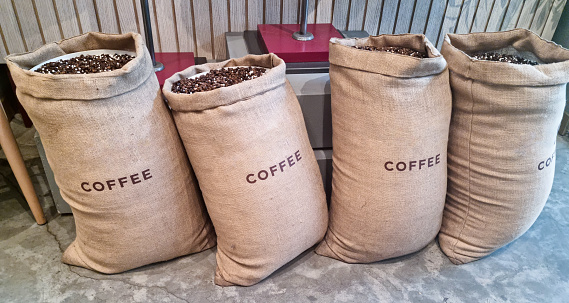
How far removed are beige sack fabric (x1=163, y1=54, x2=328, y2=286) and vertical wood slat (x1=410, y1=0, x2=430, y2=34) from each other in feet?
3.44

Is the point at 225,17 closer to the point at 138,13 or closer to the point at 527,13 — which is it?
the point at 138,13

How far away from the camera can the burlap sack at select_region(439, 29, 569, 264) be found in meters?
1.22

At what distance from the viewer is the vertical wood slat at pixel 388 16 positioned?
2.00 meters

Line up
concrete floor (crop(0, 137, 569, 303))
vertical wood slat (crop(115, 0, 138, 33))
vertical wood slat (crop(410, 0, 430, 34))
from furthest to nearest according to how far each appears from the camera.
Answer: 1. vertical wood slat (crop(410, 0, 430, 34))
2. vertical wood slat (crop(115, 0, 138, 33))
3. concrete floor (crop(0, 137, 569, 303))

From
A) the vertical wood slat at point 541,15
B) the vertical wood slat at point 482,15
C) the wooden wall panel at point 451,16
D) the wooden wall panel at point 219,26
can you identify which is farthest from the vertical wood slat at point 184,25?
the vertical wood slat at point 541,15

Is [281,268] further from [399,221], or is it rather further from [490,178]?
[490,178]

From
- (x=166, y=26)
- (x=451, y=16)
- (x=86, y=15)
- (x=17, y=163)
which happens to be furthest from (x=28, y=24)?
(x=451, y=16)

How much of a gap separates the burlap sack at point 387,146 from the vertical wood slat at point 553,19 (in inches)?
48.8

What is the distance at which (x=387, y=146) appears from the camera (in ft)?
4.13

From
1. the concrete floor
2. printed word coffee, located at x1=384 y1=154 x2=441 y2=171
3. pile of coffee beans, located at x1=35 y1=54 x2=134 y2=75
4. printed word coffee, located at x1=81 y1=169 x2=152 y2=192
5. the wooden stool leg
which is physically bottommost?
the concrete floor

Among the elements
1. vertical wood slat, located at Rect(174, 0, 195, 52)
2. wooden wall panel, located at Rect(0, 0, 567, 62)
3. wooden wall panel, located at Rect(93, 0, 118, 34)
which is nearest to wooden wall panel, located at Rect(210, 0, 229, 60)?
wooden wall panel, located at Rect(0, 0, 567, 62)

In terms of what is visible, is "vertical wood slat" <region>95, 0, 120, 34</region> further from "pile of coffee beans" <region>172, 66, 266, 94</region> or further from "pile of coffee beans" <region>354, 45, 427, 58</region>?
"pile of coffee beans" <region>354, 45, 427, 58</region>

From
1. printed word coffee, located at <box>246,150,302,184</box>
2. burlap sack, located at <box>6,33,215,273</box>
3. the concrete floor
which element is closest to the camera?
burlap sack, located at <box>6,33,215,273</box>

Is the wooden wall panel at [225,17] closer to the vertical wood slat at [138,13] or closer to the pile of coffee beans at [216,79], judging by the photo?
the vertical wood slat at [138,13]
